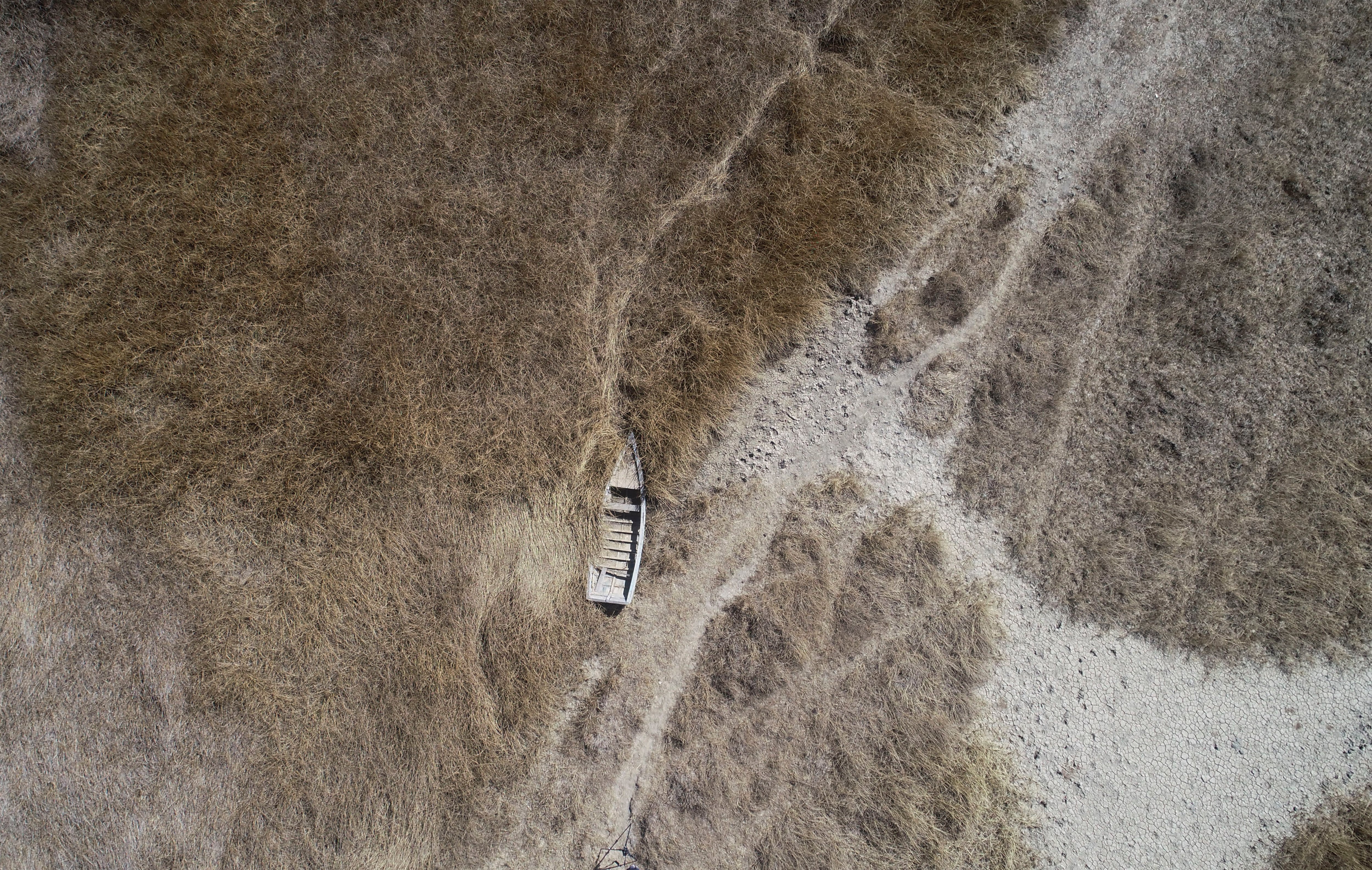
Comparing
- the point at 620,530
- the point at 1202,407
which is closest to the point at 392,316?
the point at 620,530

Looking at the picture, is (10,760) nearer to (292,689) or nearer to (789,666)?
(292,689)

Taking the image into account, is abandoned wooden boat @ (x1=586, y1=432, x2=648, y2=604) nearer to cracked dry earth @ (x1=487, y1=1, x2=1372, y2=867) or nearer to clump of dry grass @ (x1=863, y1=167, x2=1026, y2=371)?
cracked dry earth @ (x1=487, y1=1, x2=1372, y2=867)

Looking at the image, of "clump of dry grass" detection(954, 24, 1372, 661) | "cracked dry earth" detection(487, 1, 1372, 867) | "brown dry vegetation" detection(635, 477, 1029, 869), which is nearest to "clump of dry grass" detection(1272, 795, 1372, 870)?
"cracked dry earth" detection(487, 1, 1372, 867)

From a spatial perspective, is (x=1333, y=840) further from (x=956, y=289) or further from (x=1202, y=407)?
(x=956, y=289)

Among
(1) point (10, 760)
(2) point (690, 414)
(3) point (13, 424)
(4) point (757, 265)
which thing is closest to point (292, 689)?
A: (1) point (10, 760)

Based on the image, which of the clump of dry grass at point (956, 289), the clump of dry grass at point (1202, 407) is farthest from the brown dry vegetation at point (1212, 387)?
the clump of dry grass at point (956, 289)

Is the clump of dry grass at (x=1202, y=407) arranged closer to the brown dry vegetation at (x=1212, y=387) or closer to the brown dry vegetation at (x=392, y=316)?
the brown dry vegetation at (x=1212, y=387)
